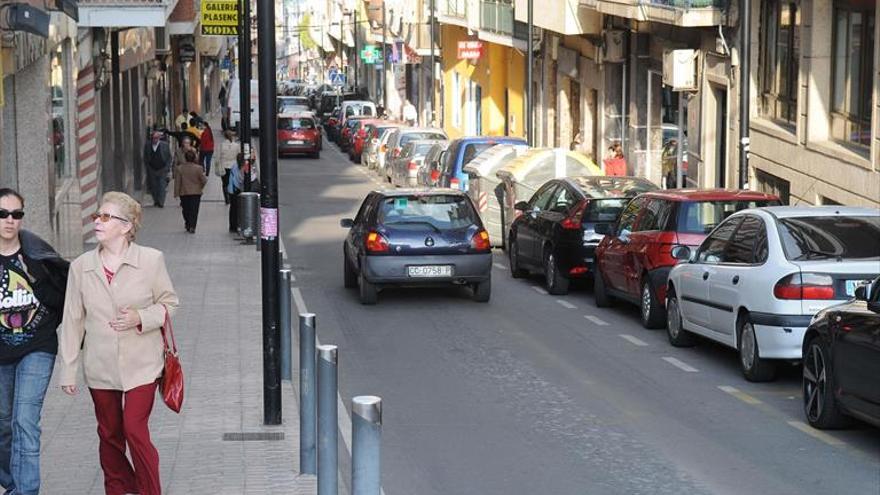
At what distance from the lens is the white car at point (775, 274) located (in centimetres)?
1345

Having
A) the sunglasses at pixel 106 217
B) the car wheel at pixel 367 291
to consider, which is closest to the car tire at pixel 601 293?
the car wheel at pixel 367 291

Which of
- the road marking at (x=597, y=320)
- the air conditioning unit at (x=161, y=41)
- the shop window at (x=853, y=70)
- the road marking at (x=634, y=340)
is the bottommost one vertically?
the road marking at (x=597, y=320)

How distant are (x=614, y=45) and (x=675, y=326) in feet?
79.8

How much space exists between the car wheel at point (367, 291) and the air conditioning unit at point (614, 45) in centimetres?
2053

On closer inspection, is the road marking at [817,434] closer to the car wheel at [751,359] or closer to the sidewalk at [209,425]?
the car wheel at [751,359]

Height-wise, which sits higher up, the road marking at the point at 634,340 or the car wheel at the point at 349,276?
the car wheel at the point at 349,276

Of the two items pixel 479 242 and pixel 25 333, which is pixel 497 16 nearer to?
pixel 479 242

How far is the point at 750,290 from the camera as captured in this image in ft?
46.0

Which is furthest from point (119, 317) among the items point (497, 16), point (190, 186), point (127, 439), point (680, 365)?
point (497, 16)

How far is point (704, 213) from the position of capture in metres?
18.0

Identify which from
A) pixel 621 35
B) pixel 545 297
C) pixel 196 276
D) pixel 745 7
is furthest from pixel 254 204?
pixel 621 35

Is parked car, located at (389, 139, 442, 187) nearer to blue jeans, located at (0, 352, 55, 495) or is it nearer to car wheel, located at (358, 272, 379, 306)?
car wheel, located at (358, 272, 379, 306)

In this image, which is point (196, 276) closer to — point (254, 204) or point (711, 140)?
point (254, 204)

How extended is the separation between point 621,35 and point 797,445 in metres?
28.9
